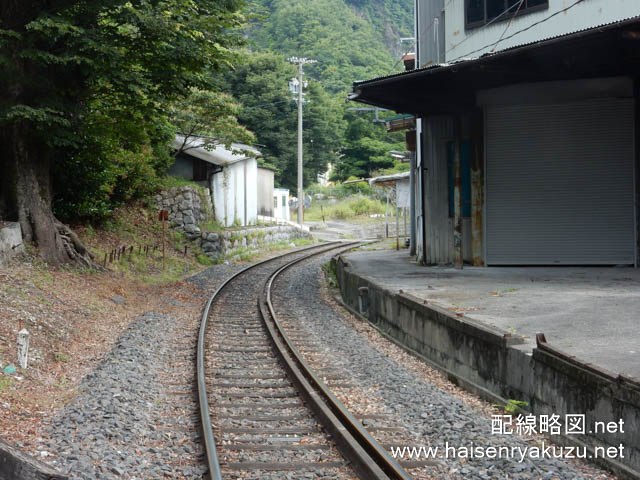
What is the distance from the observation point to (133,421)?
20.2 feet

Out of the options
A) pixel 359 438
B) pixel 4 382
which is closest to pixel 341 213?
pixel 4 382

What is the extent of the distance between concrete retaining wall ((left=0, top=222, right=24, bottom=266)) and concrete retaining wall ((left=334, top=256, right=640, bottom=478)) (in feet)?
24.1

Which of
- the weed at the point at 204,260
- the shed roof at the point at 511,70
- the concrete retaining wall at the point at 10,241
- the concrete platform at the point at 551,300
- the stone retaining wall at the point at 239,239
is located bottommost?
the weed at the point at 204,260

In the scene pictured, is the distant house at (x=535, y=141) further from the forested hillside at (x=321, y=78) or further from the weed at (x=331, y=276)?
the forested hillside at (x=321, y=78)

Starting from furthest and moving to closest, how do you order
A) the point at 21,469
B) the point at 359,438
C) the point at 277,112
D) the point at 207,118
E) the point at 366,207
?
the point at 366,207 < the point at 277,112 < the point at 207,118 < the point at 359,438 < the point at 21,469

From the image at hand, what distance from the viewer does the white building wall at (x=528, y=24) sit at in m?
12.6

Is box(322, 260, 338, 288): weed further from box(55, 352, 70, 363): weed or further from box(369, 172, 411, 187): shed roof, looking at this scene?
box(55, 352, 70, 363): weed

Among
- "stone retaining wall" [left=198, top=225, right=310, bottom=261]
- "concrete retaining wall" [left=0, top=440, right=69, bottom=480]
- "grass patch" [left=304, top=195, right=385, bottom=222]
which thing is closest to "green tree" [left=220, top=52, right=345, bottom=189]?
"grass patch" [left=304, top=195, right=385, bottom=222]

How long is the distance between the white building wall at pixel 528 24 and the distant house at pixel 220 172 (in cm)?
1254

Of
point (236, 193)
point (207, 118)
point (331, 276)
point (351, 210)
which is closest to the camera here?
point (331, 276)

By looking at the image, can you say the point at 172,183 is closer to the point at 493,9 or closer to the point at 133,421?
the point at 493,9

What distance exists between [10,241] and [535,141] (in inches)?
443

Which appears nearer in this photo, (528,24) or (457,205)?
(528,24)

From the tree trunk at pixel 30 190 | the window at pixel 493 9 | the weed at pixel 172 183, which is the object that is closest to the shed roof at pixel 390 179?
the weed at pixel 172 183
